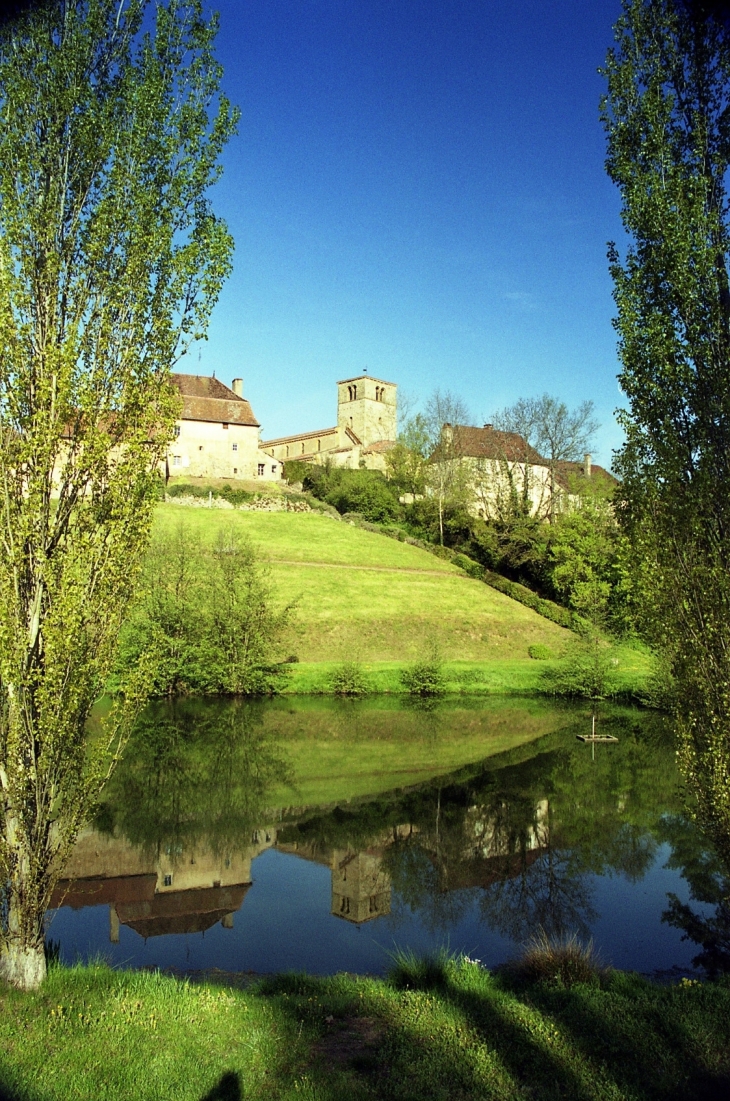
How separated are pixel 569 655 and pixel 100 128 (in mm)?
34159

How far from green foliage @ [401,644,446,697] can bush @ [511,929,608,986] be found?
2754 cm

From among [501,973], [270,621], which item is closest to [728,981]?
[501,973]

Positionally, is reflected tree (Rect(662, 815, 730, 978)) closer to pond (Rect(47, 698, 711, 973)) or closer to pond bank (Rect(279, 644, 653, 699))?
pond (Rect(47, 698, 711, 973))

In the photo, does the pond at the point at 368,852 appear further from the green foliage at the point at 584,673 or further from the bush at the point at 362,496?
the bush at the point at 362,496

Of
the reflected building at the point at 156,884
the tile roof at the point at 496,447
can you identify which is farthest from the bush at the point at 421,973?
the tile roof at the point at 496,447

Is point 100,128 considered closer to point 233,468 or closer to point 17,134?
point 17,134

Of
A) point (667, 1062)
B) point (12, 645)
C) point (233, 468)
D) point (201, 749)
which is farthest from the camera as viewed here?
point (233, 468)

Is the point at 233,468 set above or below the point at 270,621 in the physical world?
above

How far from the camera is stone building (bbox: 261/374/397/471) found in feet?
302

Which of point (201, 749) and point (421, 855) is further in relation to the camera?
point (201, 749)

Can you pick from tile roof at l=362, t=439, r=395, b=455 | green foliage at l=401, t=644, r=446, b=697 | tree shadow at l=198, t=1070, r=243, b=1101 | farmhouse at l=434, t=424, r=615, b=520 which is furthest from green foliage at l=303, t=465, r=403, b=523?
tree shadow at l=198, t=1070, r=243, b=1101

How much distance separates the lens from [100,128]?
31.6ft

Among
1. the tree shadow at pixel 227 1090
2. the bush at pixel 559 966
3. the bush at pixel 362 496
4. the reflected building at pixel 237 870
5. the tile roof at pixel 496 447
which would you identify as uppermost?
the tile roof at pixel 496 447

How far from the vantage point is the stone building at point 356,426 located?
9212 cm
